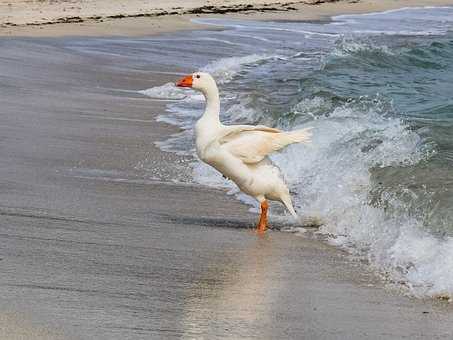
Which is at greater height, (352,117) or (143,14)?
(352,117)

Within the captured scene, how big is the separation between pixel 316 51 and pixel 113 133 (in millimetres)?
12939

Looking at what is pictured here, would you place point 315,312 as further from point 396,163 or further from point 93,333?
point 396,163

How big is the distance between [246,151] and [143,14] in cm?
2439

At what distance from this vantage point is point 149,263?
7586 millimetres

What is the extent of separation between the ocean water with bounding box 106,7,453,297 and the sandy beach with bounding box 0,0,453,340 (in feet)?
1.29

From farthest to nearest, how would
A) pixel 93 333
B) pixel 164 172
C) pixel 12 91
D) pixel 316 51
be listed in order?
pixel 316 51, pixel 12 91, pixel 164 172, pixel 93 333

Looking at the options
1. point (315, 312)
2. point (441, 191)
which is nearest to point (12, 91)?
point (441, 191)

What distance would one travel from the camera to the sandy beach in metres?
6.20

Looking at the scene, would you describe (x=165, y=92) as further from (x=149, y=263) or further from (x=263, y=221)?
(x=149, y=263)

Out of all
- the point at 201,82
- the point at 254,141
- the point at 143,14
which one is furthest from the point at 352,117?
the point at 143,14

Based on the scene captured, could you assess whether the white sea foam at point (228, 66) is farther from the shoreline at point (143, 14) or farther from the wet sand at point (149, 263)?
the wet sand at point (149, 263)

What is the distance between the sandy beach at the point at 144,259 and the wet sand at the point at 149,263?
0.04 ft

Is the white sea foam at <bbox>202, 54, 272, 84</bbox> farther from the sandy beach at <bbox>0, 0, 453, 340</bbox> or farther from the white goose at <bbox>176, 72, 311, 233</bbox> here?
the white goose at <bbox>176, 72, 311, 233</bbox>

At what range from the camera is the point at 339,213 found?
937 centimetres
